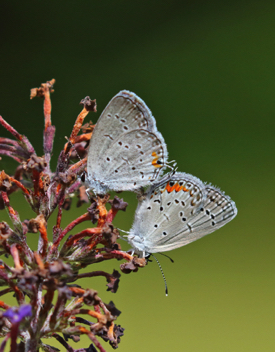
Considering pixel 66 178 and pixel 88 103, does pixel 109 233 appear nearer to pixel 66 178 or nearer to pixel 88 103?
pixel 66 178

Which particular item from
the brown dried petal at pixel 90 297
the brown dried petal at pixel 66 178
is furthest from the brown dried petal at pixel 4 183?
the brown dried petal at pixel 90 297

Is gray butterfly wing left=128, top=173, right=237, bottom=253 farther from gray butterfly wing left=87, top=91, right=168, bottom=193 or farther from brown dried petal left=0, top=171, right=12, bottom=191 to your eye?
brown dried petal left=0, top=171, right=12, bottom=191

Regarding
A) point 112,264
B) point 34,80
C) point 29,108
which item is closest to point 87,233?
point 112,264

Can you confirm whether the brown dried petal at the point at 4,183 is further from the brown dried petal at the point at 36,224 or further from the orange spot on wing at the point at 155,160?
the orange spot on wing at the point at 155,160

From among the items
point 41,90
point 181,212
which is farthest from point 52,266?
point 41,90

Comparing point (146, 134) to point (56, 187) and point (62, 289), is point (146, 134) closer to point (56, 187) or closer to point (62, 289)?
point (56, 187)

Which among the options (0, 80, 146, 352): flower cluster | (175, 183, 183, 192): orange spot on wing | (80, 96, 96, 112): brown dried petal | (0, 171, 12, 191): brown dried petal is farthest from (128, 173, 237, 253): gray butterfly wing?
(0, 171, 12, 191): brown dried petal
